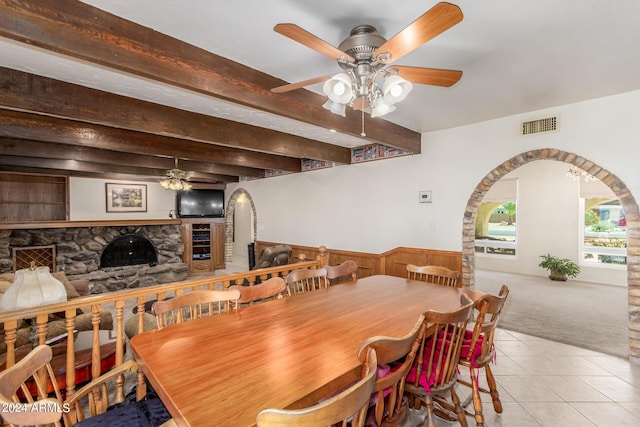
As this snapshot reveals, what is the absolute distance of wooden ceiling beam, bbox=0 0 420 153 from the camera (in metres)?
1.45

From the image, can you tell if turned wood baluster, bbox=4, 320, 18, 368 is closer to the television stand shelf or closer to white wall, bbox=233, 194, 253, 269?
the television stand shelf

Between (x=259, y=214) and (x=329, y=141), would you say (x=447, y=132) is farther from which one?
(x=259, y=214)

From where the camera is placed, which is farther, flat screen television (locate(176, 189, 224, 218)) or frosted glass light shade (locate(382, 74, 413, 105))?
flat screen television (locate(176, 189, 224, 218))

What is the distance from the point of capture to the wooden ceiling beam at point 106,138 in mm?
3090

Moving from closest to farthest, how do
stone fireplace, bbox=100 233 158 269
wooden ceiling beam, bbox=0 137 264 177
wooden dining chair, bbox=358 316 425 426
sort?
wooden dining chair, bbox=358 316 425 426 < wooden ceiling beam, bbox=0 137 264 177 < stone fireplace, bbox=100 233 158 269

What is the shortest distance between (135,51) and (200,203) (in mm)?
6399

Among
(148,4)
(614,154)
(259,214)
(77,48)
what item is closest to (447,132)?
(614,154)

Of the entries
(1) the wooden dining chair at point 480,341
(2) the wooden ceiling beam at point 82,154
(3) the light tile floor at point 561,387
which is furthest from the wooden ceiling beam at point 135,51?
(2) the wooden ceiling beam at point 82,154

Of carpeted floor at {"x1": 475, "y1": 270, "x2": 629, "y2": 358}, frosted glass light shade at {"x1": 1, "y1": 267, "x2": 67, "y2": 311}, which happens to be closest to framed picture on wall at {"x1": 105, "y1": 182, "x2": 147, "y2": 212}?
frosted glass light shade at {"x1": 1, "y1": 267, "x2": 67, "y2": 311}

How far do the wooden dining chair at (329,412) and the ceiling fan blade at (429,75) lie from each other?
62.1 inches

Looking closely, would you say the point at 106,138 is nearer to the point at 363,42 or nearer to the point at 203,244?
the point at 363,42

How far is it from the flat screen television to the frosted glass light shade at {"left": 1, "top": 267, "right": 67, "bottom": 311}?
18.7 ft

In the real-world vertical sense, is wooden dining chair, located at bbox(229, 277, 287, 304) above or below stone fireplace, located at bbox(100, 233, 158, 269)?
above

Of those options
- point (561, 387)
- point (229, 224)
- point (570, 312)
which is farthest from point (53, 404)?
point (229, 224)
